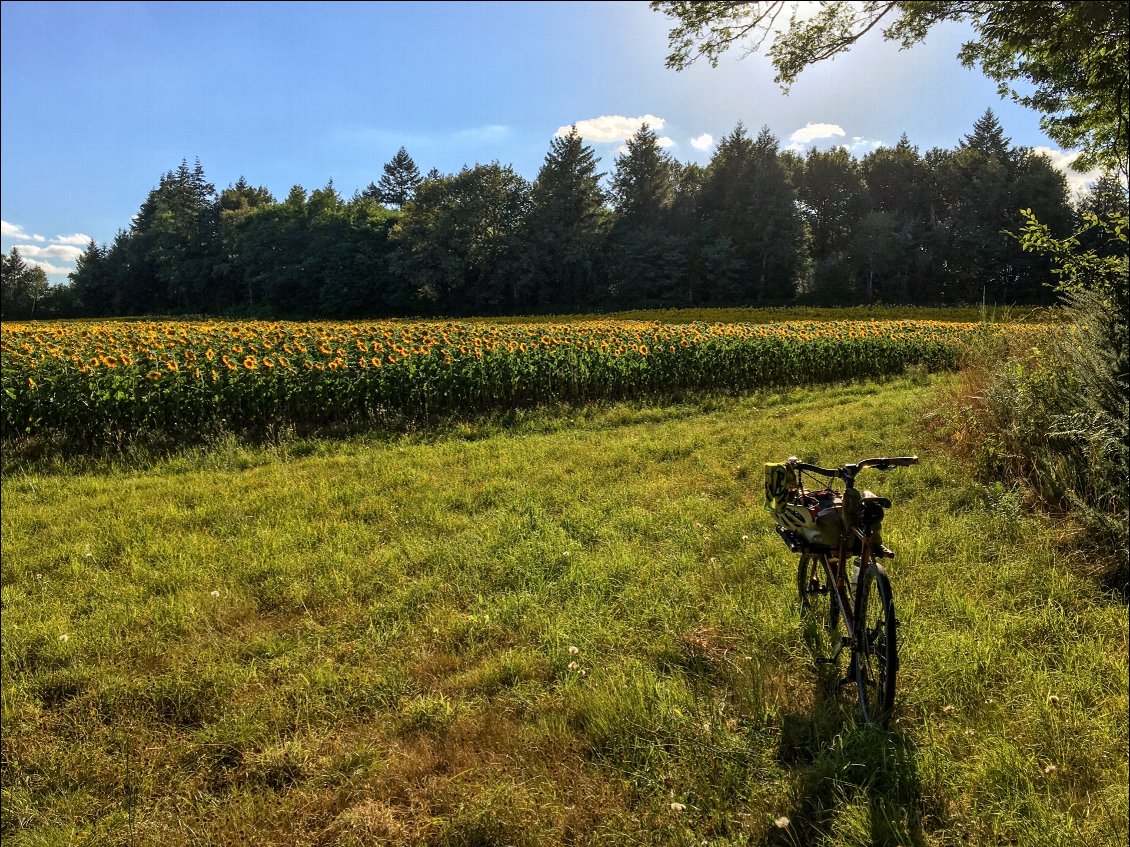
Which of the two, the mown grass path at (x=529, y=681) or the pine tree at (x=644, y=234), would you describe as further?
the pine tree at (x=644, y=234)

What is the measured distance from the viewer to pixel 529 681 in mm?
2779

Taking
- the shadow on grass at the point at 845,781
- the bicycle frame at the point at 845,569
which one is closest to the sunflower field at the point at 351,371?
the bicycle frame at the point at 845,569

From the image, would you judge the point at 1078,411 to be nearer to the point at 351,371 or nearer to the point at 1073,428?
the point at 1073,428

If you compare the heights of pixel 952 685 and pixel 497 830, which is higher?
pixel 952 685

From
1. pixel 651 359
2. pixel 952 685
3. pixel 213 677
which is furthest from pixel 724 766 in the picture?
pixel 651 359

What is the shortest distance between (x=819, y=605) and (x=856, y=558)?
82 centimetres

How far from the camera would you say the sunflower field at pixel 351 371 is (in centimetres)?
733

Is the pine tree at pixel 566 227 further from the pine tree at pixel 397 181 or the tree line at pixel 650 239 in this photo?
the pine tree at pixel 397 181

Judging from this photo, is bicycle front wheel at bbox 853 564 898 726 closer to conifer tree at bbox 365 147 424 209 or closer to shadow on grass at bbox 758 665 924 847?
shadow on grass at bbox 758 665 924 847

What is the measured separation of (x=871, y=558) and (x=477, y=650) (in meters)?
1.88

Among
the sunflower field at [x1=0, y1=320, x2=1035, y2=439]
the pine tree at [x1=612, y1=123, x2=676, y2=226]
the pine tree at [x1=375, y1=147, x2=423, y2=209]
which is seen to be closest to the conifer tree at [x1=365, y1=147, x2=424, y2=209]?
the pine tree at [x1=375, y1=147, x2=423, y2=209]

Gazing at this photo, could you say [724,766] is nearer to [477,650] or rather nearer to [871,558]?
[871,558]

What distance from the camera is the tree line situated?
46.5 metres

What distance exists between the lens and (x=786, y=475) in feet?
9.30
